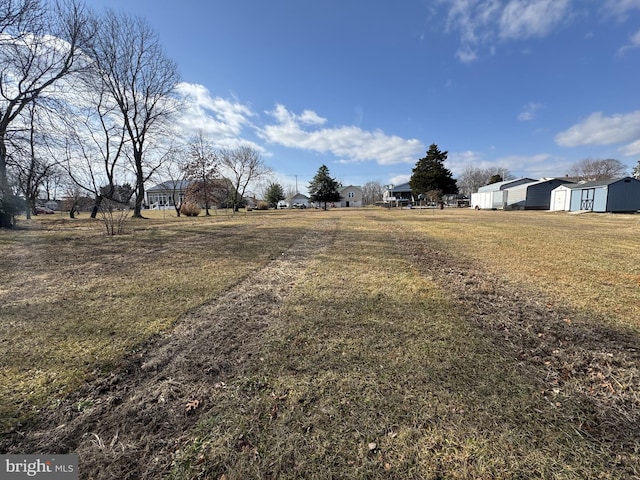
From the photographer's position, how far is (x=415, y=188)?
4191cm

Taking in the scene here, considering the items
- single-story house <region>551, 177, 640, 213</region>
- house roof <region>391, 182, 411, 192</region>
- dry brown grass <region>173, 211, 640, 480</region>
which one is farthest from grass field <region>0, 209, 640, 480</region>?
house roof <region>391, 182, 411, 192</region>

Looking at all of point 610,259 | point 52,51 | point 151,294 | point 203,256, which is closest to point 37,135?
point 52,51

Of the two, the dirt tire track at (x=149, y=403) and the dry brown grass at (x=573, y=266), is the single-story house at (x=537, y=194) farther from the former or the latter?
the dirt tire track at (x=149, y=403)

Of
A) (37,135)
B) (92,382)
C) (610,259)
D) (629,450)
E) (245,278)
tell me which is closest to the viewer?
(629,450)

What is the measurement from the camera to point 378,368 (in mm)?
2527

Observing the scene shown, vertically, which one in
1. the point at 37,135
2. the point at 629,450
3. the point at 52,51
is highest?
the point at 52,51

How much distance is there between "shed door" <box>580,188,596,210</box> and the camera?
26.1 metres

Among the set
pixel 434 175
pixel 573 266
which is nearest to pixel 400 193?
pixel 434 175

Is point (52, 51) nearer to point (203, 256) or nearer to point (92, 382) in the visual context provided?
point (203, 256)

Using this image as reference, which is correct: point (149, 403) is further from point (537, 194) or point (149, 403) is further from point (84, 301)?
point (537, 194)

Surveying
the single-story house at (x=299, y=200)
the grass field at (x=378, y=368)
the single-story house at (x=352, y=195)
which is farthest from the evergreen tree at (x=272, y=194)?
the grass field at (x=378, y=368)

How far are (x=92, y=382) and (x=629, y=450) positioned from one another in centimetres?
400

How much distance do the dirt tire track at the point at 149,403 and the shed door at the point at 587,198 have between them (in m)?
35.7

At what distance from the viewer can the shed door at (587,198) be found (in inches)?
1027
